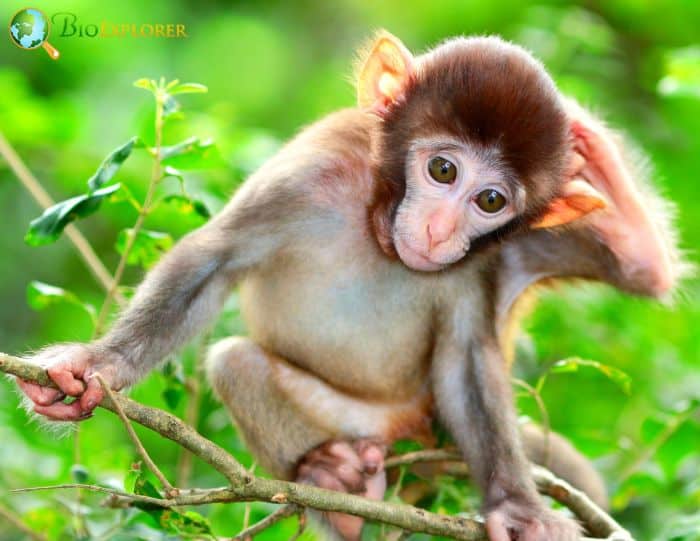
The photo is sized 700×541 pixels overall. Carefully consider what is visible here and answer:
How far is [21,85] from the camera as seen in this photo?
632 cm

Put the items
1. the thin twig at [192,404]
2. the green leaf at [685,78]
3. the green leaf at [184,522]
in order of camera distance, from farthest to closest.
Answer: the green leaf at [685,78] → the thin twig at [192,404] → the green leaf at [184,522]

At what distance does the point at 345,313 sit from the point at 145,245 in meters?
0.93

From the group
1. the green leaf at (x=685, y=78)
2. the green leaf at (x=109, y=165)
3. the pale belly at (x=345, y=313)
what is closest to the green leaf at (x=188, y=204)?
the green leaf at (x=109, y=165)

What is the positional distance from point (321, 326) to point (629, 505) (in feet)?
6.17

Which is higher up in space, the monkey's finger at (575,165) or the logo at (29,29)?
the monkey's finger at (575,165)

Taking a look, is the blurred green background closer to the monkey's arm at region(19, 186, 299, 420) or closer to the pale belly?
the monkey's arm at region(19, 186, 299, 420)

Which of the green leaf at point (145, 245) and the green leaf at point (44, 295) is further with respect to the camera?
the green leaf at point (145, 245)

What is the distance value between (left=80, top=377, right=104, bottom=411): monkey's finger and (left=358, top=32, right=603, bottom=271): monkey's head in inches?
49.3

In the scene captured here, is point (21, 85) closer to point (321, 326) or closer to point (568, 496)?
point (321, 326)

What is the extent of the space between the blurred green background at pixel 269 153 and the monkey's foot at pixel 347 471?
26 centimetres

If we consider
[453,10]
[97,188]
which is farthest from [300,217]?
[453,10]

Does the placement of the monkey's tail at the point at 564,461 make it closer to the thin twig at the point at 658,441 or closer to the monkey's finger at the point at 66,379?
the thin twig at the point at 658,441

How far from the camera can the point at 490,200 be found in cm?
426

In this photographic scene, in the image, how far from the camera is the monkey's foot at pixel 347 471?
4.52 metres
